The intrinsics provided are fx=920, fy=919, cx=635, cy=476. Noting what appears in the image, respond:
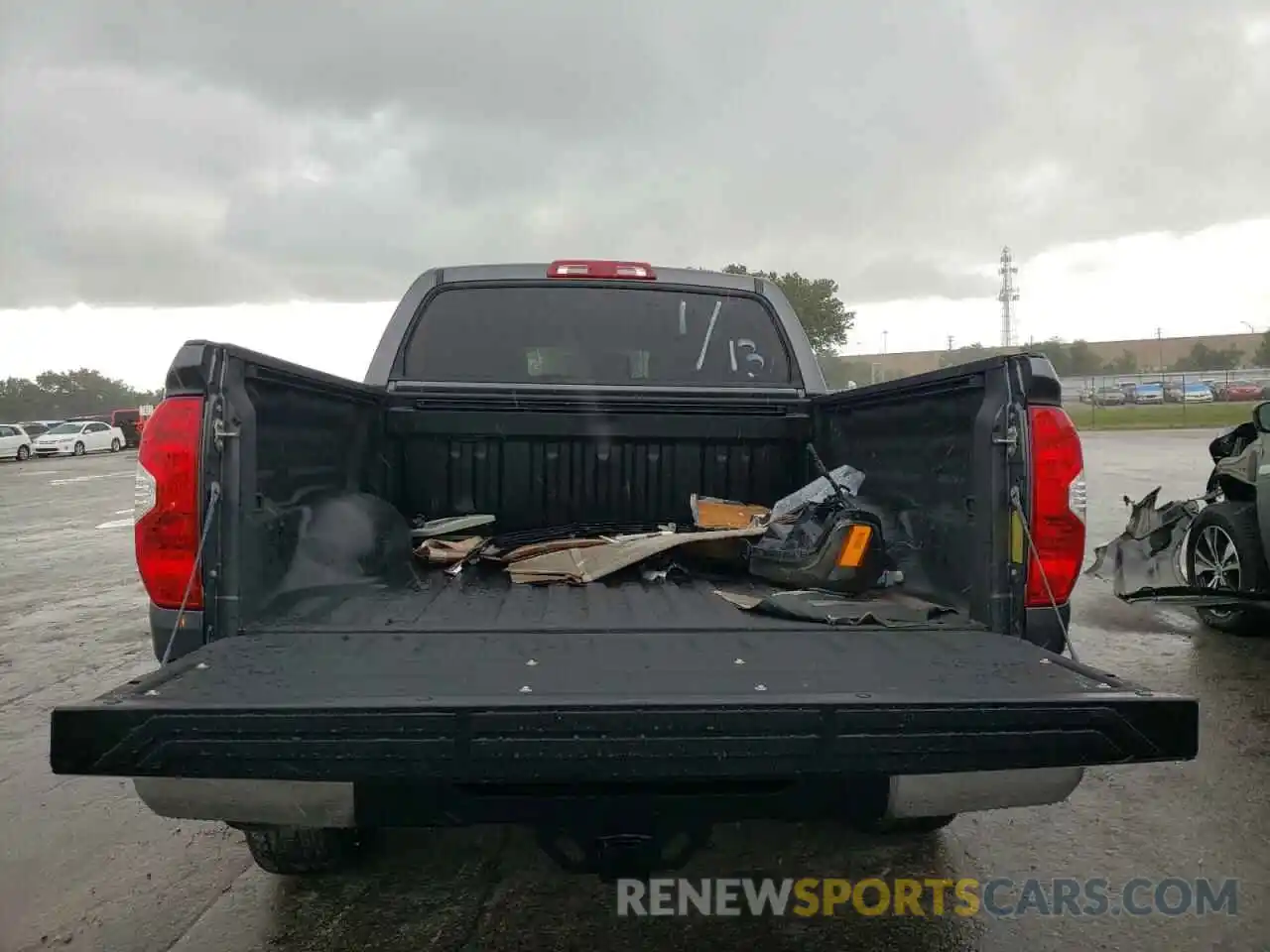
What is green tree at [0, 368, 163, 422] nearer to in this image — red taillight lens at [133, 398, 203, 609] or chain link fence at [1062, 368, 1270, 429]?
chain link fence at [1062, 368, 1270, 429]

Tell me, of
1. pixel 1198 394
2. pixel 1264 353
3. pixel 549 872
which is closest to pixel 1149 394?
pixel 1198 394

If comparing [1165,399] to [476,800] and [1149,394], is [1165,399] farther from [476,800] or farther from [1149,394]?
[476,800]

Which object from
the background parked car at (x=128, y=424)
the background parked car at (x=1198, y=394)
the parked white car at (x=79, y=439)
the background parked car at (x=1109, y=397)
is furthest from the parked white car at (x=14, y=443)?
the background parked car at (x=1198, y=394)

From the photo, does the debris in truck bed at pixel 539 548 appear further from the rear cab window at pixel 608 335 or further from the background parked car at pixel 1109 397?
the background parked car at pixel 1109 397

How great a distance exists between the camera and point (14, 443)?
39750 millimetres

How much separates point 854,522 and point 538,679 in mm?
1448

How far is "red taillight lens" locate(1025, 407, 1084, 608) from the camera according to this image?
244 centimetres

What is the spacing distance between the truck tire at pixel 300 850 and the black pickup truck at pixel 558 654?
12mm

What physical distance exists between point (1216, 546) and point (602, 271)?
4.89 meters

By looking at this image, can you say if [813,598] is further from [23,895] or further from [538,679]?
[23,895]

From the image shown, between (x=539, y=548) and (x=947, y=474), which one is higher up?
(x=947, y=474)

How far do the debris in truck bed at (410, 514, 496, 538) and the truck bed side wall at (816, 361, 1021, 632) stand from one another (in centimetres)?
156

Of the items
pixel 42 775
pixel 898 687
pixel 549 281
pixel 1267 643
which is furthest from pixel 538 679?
pixel 1267 643

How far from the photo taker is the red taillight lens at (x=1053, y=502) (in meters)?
2.44
